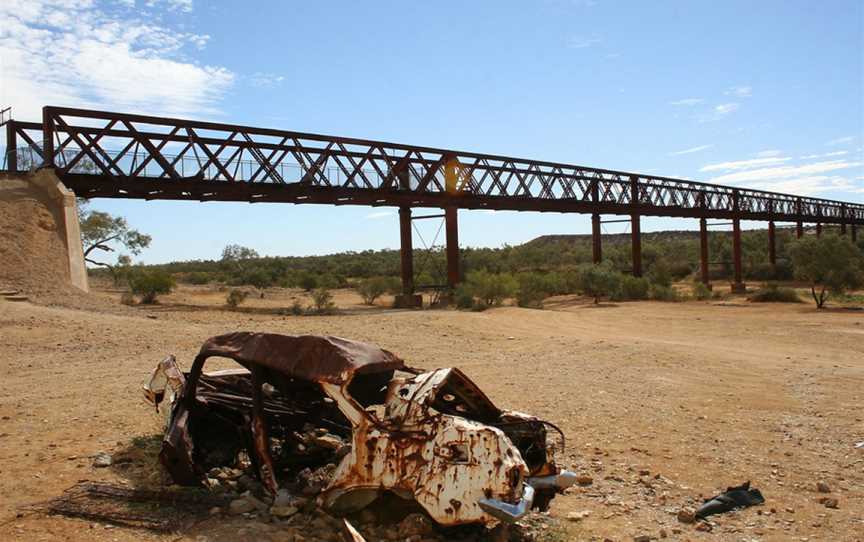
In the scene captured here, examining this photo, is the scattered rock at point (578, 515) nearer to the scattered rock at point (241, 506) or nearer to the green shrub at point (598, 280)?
the scattered rock at point (241, 506)

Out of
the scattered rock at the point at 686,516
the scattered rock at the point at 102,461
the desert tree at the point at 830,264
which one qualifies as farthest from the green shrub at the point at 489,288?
the scattered rock at the point at 686,516

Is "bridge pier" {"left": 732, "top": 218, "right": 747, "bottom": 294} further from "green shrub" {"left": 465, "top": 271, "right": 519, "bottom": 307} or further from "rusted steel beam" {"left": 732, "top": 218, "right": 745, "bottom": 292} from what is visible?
"green shrub" {"left": 465, "top": 271, "right": 519, "bottom": 307}

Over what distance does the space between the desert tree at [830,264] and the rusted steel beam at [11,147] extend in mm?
31849

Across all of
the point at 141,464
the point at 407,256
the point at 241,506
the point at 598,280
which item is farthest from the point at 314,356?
the point at 598,280

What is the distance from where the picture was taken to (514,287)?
1157 inches

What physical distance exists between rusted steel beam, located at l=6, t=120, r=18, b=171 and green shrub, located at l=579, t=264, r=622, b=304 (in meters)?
25.5

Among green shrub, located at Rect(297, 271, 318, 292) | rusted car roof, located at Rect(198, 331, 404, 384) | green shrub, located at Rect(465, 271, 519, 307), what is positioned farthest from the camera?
green shrub, located at Rect(297, 271, 318, 292)

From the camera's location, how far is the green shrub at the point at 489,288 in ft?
90.7

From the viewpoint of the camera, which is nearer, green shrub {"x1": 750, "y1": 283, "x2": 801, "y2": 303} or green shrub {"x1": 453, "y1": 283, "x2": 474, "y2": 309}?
green shrub {"x1": 453, "y1": 283, "x2": 474, "y2": 309}

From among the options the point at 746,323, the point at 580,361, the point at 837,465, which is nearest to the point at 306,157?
the point at 580,361

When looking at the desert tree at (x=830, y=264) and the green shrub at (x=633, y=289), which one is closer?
the desert tree at (x=830, y=264)

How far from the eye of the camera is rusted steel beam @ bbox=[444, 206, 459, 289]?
27.8m

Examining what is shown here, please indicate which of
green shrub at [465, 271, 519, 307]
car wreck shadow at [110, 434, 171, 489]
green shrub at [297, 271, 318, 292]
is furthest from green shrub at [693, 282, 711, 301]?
car wreck shadow at [110, 434, 171, 489]

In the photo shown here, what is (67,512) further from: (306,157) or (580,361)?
(306,157)
